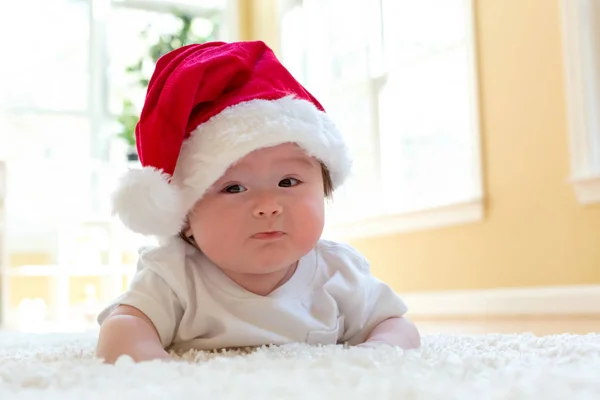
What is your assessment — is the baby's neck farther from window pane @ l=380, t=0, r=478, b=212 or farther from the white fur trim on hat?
window pane @ l=380, t=0, r=478, b=212

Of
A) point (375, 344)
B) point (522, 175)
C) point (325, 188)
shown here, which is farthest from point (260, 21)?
point (375, 344)

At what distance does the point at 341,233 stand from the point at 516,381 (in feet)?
10.3

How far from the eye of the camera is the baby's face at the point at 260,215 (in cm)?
108

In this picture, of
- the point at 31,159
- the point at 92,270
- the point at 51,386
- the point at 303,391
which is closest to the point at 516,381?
the point at 303,391

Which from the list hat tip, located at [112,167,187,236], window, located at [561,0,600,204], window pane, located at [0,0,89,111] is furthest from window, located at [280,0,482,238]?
hat tip, located at [112,167,187,236]

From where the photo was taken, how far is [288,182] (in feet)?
3.69

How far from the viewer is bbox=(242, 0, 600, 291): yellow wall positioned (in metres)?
2.38

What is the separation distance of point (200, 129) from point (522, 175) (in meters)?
1.72

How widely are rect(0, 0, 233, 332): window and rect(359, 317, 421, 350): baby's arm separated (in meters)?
3.30

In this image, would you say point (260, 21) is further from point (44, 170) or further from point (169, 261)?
point (169, 261)

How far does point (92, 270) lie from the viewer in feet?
14.1

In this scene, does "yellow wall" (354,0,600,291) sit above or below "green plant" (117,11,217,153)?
below

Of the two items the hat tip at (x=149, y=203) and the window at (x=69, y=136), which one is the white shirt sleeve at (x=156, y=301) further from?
the window at (x=69, y=136)

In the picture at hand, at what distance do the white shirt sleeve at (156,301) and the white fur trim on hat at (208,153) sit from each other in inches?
2.8
